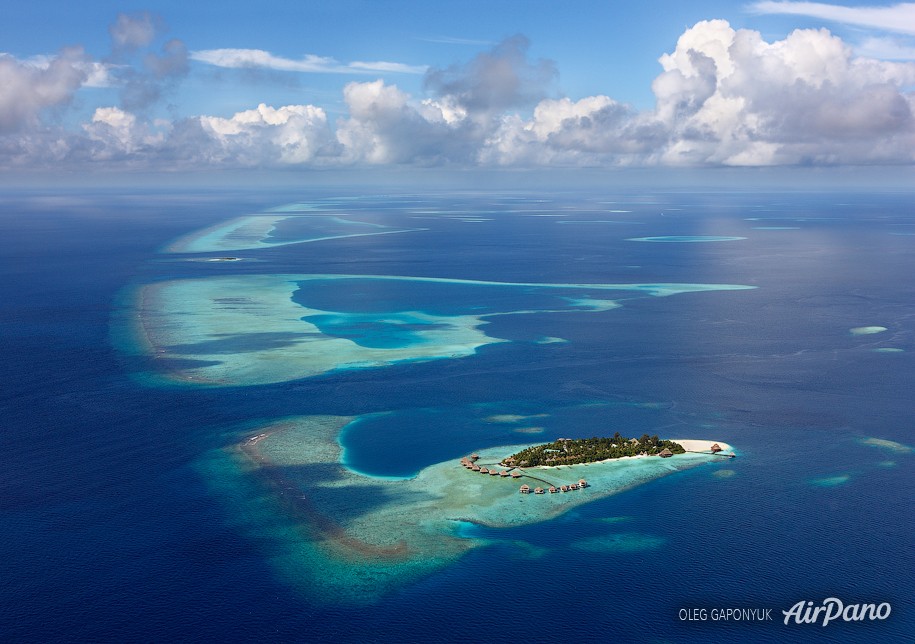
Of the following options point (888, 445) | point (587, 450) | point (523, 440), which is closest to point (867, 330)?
point (888, 445)

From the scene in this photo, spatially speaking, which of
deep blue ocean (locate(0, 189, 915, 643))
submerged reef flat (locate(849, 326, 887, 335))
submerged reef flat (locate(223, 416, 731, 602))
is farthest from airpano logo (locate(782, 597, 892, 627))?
submerged reef flat (locate(849, 326, 887, 335))

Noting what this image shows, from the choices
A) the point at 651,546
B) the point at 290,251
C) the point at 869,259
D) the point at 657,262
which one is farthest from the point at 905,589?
Answer: the point at 290,251

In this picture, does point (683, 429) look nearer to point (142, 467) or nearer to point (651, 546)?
point (651, 546)

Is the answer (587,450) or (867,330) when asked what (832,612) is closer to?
(587,450)

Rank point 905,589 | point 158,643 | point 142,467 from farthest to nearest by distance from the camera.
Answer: point 142,467, point 905,589, point 158,643

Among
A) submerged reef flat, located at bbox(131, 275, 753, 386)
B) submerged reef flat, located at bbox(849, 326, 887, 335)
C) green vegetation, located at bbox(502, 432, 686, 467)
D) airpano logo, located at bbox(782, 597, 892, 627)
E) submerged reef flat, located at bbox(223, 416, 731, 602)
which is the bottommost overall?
airpano logo, located at bbox(782, 597, 892, 627)

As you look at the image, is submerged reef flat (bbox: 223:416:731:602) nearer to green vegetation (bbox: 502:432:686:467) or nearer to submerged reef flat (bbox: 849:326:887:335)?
green vegetation (bbox: 502:432:686:467)

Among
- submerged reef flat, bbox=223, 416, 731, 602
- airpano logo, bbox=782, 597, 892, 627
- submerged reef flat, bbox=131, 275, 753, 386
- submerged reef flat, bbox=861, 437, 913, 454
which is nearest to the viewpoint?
airpano logo, bbox=782, 597, 892, 627
